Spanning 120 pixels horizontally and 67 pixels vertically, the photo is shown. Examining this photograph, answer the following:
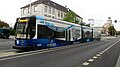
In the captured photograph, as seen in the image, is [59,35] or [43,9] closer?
[59,35]

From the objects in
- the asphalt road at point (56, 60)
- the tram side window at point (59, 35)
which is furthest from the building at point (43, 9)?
the asphalt road at point (56, 60)

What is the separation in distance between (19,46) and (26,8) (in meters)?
85.1

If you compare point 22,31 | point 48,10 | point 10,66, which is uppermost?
point 48,10

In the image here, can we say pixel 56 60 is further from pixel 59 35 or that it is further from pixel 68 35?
pixel 68 35

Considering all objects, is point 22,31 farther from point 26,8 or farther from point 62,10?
point 62,10

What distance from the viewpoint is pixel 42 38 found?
23312 mm

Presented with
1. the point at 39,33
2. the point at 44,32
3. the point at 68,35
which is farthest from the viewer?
the point at 68,35

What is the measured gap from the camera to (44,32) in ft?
78.4

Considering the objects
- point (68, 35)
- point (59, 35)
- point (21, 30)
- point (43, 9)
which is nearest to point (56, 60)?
point (21, 30)

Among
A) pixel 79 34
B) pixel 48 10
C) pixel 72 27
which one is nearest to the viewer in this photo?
pixel 72 27

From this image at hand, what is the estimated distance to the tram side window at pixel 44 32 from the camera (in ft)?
75.1

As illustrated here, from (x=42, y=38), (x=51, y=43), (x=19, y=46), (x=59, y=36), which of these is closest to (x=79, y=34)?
(x=59, y=36)

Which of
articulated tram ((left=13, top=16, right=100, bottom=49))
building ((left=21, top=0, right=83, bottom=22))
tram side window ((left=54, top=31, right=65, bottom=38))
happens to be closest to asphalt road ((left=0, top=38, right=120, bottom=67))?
articulated tram ((left=13, top=16, right=100, bottom=49))

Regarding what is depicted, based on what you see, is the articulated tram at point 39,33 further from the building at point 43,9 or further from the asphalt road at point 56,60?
the building at point 43,9
